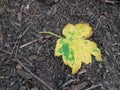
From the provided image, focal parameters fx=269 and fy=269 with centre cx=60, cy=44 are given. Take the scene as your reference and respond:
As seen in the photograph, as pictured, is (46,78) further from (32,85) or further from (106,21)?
(106,21)

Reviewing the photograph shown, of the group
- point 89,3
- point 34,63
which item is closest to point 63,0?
point 89,3

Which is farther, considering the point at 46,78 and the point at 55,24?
the point at 55,24

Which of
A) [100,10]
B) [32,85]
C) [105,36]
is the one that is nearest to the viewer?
[32,85]

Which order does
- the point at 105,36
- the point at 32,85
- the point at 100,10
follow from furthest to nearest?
the point at 100,10 < the point at 105,36 < the point at 32,85
